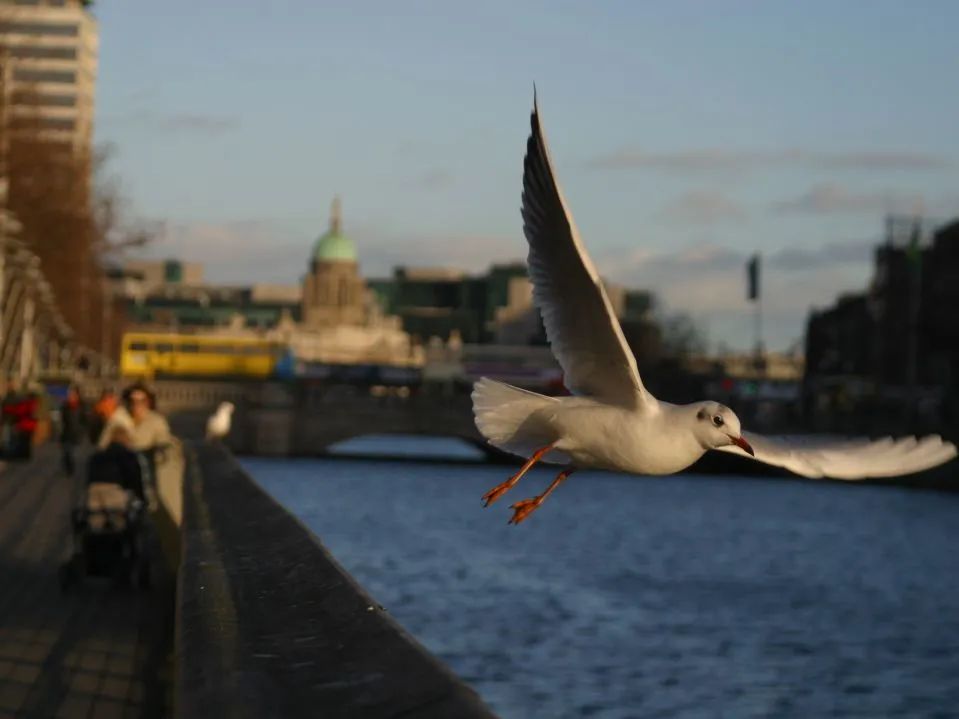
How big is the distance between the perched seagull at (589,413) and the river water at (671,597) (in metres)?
10.9

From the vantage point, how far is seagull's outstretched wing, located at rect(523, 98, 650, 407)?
29.5 feet

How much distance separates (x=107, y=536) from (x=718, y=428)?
7.82 metres

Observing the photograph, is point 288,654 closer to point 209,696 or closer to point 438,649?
point 209,696

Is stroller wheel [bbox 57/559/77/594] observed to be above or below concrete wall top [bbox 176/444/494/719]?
below

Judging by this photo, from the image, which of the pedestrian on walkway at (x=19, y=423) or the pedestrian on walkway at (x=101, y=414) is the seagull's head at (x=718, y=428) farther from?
the pedestrian on walkway at (x=19, y=423)

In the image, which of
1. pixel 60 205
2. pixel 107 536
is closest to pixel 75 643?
pixel 107 536

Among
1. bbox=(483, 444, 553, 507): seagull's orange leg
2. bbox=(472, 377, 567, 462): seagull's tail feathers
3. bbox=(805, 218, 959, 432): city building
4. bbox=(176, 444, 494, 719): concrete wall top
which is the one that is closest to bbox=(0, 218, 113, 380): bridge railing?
bbox=(805, 218, 959, 432): city building

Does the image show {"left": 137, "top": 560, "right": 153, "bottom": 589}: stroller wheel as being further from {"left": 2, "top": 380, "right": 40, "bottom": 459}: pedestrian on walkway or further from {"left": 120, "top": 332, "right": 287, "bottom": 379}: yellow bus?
{"left": 120, "top": 332, "right": 287, "bottom": 379}: yellow bus

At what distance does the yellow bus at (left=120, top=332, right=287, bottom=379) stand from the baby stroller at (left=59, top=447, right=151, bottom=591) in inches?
3667

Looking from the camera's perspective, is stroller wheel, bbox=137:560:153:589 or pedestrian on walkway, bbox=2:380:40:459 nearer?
stroller wheel, bbox=137:560:153:589

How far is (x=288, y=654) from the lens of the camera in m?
6.83

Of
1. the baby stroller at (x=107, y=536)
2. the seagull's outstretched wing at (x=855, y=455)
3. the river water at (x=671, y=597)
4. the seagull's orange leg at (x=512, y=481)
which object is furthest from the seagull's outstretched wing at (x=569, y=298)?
the river water at (x=671, y=597)

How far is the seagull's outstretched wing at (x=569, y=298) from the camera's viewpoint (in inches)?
354

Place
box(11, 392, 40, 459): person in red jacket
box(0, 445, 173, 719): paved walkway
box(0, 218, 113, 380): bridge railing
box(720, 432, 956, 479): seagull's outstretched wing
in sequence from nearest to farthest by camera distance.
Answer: box(0, 445, 173, 719): paved walkway, box(720, 432, 956, 479): seagull's outstretched wing, box(11, 392, 40, 459): person in red jacket, box(0, 218, 113, 380): bridge railing
